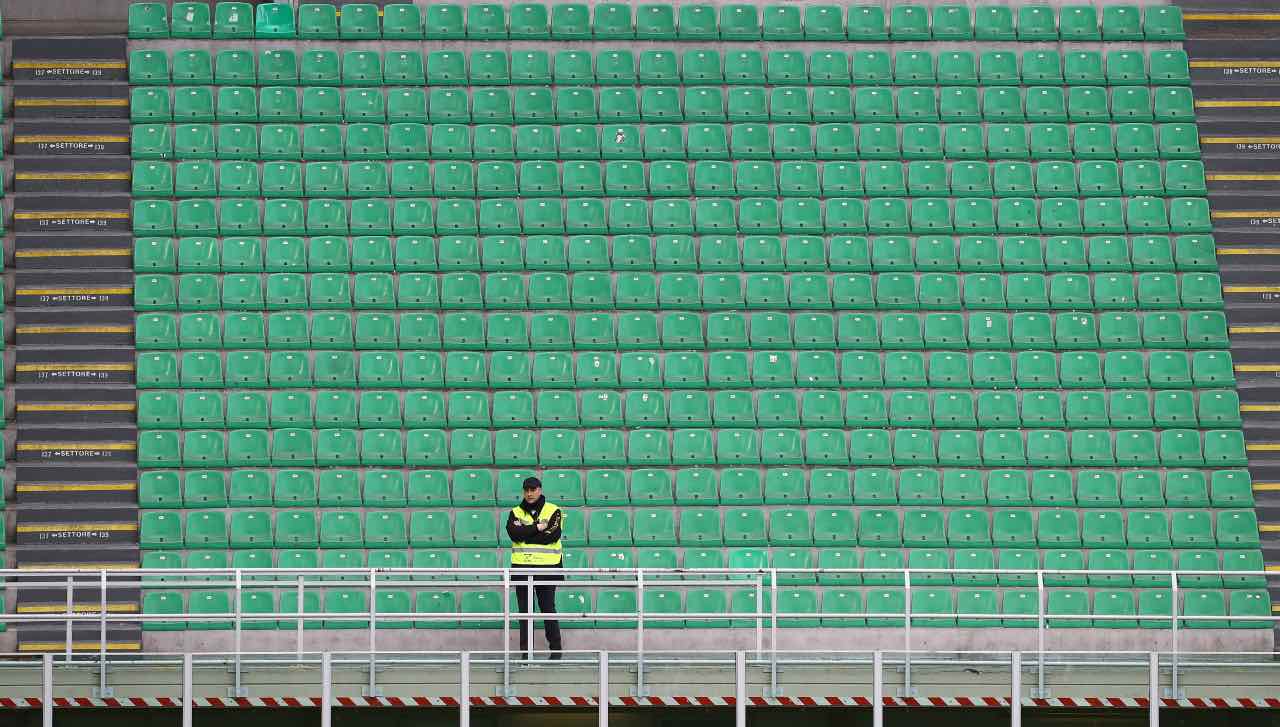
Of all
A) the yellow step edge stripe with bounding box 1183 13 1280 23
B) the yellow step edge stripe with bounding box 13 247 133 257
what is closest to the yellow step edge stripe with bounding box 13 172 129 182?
the yellow step edge stripe with bounding box 13 247 133 257

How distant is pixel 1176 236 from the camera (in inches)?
727

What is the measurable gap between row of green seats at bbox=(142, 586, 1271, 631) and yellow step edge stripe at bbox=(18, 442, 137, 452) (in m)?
1.54

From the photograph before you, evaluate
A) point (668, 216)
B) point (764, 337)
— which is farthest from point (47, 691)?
point (668, 216)

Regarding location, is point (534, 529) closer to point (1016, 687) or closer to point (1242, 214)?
point (1016, 687)

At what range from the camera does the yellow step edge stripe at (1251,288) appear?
59.7 feet

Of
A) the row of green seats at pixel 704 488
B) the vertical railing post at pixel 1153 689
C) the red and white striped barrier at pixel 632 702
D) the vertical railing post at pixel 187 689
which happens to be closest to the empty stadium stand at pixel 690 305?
the row of green seats at pixel 704 488

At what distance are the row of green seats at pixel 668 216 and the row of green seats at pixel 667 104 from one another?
38.3 inches

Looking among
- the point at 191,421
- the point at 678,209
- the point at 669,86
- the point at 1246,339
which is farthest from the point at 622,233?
the point at 1246,339

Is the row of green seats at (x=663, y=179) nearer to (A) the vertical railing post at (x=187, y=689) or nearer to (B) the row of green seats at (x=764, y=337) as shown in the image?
(B) the row of green seats at (x=764, y=337)

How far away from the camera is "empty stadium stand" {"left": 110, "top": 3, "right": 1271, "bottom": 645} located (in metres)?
16.7

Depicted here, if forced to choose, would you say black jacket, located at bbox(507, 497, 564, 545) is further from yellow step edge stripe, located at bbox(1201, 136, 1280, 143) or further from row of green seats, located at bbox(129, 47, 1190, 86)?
yellow step edge stripe, located at bbox(1201, 136, 1280, 143)

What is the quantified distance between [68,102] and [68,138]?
41 centimetres

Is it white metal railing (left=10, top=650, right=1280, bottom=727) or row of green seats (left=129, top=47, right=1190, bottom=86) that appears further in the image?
row of green seats (left=129, top=47, right=1190, bottom=86)

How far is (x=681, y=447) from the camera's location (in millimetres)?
17109
